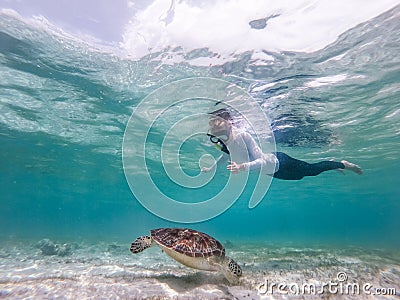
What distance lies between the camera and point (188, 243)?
17.7ft

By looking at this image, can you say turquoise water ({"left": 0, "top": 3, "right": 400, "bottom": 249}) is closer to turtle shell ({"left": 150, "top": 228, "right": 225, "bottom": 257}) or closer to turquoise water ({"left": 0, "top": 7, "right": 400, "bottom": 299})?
turquoise water ({"left": 0, "top": 7, "right": 400, "bottom": 299})

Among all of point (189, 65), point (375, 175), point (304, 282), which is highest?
point (189, 65)

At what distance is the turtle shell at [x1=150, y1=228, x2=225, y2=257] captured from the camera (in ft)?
17.0

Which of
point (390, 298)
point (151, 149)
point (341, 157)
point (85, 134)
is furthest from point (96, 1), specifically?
point (341, 157)

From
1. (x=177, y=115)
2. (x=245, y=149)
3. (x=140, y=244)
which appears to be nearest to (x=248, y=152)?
(x=245, y=149)

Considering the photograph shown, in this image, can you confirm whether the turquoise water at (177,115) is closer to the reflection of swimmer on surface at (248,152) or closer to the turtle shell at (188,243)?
the turtle shell at (188,243)

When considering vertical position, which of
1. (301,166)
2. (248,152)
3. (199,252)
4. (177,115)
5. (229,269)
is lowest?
(229,269)

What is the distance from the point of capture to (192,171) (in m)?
36.4

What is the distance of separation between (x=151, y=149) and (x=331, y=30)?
21416 mm

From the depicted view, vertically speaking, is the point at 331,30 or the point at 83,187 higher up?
the point at 331,30

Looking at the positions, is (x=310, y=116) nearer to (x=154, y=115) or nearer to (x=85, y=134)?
(x=154, y=115)

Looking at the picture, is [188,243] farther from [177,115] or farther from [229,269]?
[177,115]

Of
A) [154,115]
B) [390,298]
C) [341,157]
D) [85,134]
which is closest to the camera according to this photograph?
[390,298]

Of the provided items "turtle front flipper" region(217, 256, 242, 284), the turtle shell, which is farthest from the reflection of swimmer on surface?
"turtle front flipper" region(217, 256, 242, 284)
